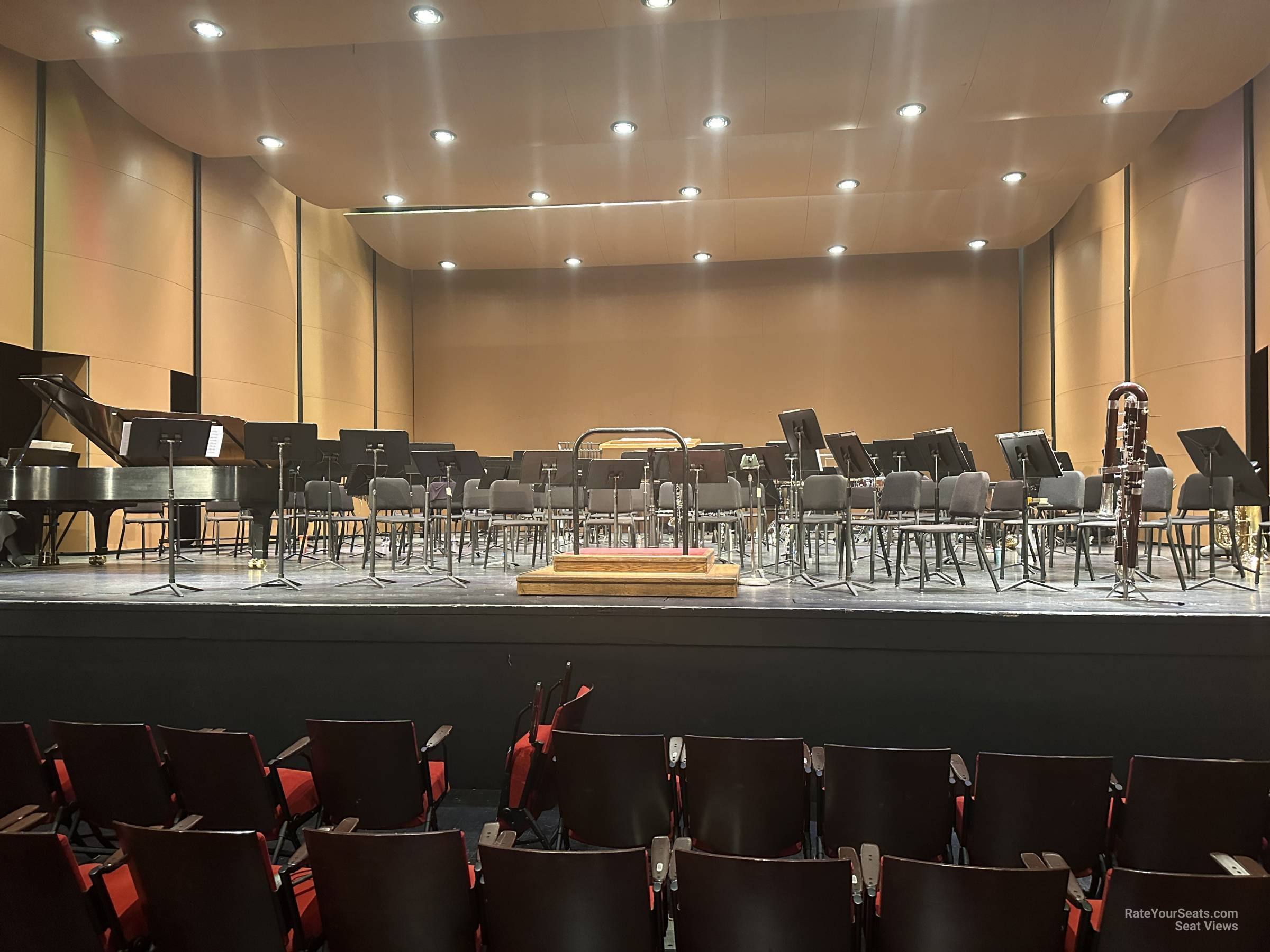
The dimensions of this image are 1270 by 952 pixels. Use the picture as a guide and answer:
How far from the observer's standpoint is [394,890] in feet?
6.39

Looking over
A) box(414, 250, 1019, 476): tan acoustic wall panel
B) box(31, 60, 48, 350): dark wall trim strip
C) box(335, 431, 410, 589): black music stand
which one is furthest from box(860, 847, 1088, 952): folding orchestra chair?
box(414, 250, 1019, 476): tan acoustic wall panel

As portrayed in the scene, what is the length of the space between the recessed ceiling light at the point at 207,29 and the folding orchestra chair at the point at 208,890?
661 centimetres

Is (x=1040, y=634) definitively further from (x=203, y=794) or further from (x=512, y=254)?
(x=512, y=254)

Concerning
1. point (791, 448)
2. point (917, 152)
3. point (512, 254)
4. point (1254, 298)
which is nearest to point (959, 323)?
point (917, 152)

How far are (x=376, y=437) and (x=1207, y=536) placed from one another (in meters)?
8.87

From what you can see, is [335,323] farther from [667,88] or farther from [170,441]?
[170,441]

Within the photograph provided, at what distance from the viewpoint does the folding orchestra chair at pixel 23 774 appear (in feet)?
9.23

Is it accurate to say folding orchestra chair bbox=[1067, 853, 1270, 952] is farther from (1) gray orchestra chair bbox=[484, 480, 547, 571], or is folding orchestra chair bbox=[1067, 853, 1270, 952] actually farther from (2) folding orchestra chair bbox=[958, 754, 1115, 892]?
(1) gray orchestra chair bbox=[484, 480, 547, 571]

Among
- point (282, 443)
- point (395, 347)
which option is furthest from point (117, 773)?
point (395, 347)

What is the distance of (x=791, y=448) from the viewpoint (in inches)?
227

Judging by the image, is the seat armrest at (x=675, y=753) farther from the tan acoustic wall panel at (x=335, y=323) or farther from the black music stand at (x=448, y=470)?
the tan acoustic wall panel at (x=335, y=323)

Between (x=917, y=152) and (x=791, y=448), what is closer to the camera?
(x=791, y=448)

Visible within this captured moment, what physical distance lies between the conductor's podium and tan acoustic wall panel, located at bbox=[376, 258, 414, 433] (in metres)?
9.46

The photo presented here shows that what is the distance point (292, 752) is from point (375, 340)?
37.7 ft
